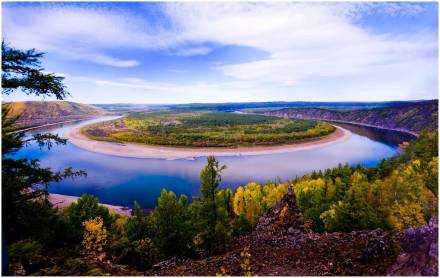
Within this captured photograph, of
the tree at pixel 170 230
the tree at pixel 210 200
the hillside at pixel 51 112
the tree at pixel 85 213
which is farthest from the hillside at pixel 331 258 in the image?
the hillside at pixel 51 112

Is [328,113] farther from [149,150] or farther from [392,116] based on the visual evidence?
[149,150]

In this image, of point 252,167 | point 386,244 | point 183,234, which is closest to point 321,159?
point 252,167

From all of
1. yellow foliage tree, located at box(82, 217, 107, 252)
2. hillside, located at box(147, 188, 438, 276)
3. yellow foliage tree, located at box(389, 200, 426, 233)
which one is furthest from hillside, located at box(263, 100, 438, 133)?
yellow foliage tree, located at box(82, 217, 107, 252)

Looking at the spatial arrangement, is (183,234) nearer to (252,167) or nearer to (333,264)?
(333,264)

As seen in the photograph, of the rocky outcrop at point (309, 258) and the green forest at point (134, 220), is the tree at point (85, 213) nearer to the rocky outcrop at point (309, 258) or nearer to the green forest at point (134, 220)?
the green forest at point (134, 220)

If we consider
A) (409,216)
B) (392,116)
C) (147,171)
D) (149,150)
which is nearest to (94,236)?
(409,216)

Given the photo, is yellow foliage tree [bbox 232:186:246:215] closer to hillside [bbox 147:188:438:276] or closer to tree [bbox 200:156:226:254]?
tree [bbox 200:156:226:254]
